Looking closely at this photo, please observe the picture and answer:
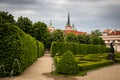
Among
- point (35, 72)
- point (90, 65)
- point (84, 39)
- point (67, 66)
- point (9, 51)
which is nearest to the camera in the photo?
point (9, 51)

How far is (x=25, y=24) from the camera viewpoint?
62.6 meters

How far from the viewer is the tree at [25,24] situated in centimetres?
6234

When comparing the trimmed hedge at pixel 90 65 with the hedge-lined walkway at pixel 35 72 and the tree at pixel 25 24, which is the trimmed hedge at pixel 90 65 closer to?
the hedge-lined walkway at pixel 35 72

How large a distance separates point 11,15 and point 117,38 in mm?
51907

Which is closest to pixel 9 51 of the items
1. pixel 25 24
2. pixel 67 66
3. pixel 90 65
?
pixel 67 66

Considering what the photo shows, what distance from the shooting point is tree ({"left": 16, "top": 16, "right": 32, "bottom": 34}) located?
62344 mm

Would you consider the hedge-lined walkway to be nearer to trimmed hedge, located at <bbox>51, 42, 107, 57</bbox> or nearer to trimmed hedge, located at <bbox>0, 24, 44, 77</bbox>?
trimmed hedge, located at <bbox>0, 24, 44, 77</bbox>

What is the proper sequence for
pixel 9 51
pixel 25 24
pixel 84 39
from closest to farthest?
pixel 9 51 → pixel 25 24 → pixel 84 39

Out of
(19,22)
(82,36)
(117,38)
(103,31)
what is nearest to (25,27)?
(19,22)

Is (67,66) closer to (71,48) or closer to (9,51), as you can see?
(9,51)

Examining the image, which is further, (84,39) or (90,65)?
(84,39)

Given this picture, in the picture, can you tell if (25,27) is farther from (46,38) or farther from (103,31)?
(103,31)

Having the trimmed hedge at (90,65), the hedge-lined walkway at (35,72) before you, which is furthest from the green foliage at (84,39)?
the hedge-lined walkway at (35,72)

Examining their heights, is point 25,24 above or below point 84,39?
above
